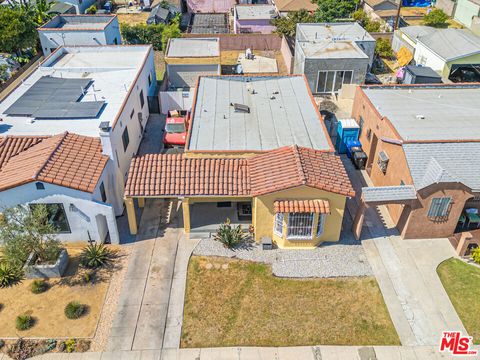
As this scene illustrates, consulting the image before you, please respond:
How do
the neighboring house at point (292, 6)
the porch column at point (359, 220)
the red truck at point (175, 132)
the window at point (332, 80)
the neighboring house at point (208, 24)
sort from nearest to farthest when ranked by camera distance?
the porch column at point (359, 220) → the red truck at point (175, 132) → the window at point (332, 80) → the neighboring house at point (292, 6) → the neighboring house at point (208, 24)

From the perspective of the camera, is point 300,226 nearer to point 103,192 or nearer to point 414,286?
point 414,286

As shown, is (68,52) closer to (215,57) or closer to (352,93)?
(215,57)

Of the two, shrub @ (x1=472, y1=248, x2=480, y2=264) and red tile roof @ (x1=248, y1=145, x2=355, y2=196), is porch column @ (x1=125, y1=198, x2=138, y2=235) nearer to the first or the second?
red tile roof @ (x1=248, y1=145, x2=355, y2=196)

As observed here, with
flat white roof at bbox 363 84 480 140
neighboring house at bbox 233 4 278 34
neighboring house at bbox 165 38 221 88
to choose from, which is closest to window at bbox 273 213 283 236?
flat white roof at bbox 363 84 480 140

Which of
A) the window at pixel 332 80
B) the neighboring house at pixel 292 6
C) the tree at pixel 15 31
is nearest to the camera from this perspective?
the window at pixel 332 80

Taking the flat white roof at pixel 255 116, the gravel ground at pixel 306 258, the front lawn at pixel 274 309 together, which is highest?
the flat white roof at pixel 255 116

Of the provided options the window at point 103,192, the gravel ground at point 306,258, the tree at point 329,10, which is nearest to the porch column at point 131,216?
the window at point 103,192

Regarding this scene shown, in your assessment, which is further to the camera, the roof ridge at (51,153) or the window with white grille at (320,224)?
the window with white grille at (320,224)

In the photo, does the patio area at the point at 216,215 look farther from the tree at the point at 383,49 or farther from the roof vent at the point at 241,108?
the tree at the point at 383,49
